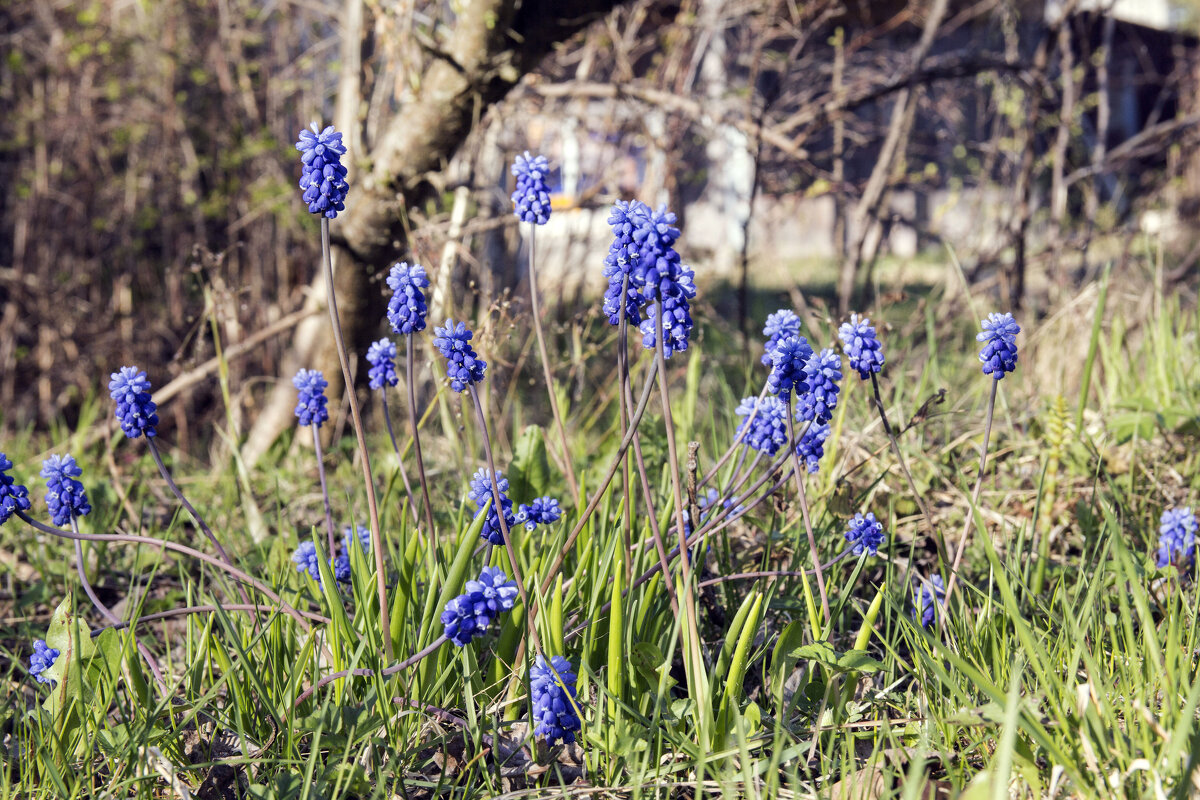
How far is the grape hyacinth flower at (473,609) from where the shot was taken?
4.82ft

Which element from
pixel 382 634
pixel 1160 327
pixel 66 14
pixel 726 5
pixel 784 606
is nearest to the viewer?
pixel 382 634

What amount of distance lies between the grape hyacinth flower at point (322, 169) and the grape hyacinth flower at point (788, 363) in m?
0.74

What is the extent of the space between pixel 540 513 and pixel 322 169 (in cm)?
76

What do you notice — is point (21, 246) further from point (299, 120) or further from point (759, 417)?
point (759, 417)

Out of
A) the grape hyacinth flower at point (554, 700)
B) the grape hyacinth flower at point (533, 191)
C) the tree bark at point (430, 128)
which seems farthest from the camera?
the tree bark at point (430, 128)

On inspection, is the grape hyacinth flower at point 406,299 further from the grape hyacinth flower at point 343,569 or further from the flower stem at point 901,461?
the flower stem at point 901,461

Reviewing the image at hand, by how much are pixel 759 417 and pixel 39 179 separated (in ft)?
13.8

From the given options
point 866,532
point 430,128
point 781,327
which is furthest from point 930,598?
point 430,128

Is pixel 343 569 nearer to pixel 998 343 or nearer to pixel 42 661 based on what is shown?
pixel 42 661

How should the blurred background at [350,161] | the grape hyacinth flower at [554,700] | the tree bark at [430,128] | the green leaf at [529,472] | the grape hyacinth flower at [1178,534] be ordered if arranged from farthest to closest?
the blurred background at [350,161] → the tree bark at [430,128] → the green leaf at [529,472] → the grape hyacinth flower at [1178,534] → the grape hyacinth flower at [554,700]

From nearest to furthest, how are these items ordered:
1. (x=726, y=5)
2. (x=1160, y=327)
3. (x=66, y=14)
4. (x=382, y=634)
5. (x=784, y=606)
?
(x=382, y=634) → (x=784, y=606) → (x=1160, y=327) → (x=726, y=5) → (x=66, y=14)

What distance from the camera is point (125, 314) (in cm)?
487

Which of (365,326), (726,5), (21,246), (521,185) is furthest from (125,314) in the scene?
(521,185)

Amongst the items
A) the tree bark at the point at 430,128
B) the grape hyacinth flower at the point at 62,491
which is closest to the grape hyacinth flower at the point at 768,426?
the grape hyacinth flower at the point at 62,491
